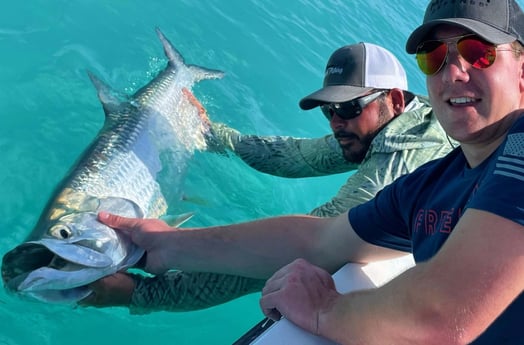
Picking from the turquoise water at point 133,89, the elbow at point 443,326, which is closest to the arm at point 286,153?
the turquoise water at point 133,89

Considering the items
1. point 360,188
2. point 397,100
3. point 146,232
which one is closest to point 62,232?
point 146,232

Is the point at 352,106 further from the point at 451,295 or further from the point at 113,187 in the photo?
the point at 451,295

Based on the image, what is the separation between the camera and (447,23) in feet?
5.74

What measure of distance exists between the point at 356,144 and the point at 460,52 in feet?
5.71

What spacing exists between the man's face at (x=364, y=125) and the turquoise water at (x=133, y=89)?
4.21ft

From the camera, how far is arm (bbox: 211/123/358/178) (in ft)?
14.1

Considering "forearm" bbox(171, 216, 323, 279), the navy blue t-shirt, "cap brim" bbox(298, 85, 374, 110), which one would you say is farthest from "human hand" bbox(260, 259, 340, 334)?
"cap brim" bbox(298, 85, 374, 110)

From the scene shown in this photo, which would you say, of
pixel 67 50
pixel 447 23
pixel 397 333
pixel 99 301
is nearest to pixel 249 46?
pixel 67 50

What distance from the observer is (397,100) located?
3.46 m

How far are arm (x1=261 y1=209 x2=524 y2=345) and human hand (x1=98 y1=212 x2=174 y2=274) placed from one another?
1282 millimetres

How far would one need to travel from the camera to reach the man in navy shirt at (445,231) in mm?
1336

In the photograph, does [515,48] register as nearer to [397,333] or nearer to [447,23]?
[447,23]

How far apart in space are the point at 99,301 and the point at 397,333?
178 cm

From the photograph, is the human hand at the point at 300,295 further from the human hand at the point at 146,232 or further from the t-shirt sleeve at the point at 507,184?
the human hand at the point at 146,232
